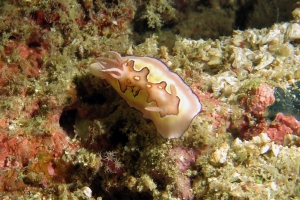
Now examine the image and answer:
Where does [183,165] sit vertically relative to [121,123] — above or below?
below

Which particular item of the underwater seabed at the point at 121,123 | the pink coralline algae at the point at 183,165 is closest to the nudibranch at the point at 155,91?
the underwater seabed at the point at 121,123

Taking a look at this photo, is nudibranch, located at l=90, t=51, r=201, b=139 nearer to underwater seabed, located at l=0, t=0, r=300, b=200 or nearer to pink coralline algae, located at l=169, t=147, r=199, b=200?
underwater seabed, located at l=0, t=0, r=300, b=200

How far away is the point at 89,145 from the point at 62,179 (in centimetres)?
55

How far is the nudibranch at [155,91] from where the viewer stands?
9.95 ft

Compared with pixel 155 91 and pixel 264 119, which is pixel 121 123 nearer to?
pixel 155 91

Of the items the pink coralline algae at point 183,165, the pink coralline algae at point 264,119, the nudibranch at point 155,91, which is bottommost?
the pink coralline algae at point 183,165

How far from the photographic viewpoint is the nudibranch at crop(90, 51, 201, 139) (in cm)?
303

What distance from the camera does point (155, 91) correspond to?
123 inches

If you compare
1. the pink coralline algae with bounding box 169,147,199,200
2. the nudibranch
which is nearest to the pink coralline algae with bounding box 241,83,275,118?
the nudibranch

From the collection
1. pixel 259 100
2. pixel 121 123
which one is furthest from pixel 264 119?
pixel 121 123

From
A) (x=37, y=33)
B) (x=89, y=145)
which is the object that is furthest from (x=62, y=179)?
(x=37, y=33)

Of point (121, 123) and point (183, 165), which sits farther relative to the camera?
point (121, 123)

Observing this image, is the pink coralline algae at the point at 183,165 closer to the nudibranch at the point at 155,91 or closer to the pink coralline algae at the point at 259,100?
the nudibranch at the point at 155,91

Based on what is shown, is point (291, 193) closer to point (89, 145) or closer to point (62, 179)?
point (89, 145)
